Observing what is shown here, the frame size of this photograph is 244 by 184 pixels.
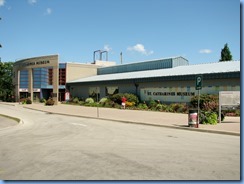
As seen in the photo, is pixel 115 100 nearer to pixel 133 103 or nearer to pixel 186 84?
pixel 133 103

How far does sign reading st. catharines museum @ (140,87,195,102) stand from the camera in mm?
28375

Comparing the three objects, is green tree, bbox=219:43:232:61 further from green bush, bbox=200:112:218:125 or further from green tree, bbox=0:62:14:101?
green tree, bbox=0:62:14:101

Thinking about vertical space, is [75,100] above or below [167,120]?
above

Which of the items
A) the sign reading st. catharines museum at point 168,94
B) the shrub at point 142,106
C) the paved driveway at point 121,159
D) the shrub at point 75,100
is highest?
the sign reading st. catharines museum at point 168,94

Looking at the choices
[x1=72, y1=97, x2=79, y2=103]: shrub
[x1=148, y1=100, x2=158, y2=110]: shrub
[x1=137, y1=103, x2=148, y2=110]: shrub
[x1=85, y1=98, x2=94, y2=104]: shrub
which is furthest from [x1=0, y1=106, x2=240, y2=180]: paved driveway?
[x1=72, y1=97, x2=79, y2=103]: shrub

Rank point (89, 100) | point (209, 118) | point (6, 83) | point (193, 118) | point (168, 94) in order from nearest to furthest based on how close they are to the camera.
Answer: point (193, 118)
point (209, 118)
point (168, 94)
point (89, 100)
point (6, 83)

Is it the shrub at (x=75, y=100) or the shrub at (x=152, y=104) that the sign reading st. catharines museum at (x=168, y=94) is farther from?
the shrub at (x=75, y=100)

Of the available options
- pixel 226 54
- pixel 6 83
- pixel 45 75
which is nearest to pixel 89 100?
pixel 45 75

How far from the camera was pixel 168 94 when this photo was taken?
3053 centimetres

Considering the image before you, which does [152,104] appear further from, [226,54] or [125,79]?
[226,54]

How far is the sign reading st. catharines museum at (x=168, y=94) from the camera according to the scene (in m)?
28.4

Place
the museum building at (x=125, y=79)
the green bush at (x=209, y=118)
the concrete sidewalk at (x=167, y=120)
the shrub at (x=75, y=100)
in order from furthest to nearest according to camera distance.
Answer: the shrub at (x=75, y=100) < the museum building at (x=125, y=79) < the green bush at (x=209, y=118) < the concrete sidewalk at (x=167, y=120)

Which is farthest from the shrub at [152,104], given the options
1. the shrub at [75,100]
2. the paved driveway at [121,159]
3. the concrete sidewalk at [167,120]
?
the paved driveway at [121,159]

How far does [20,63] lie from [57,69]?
13.8 meters
